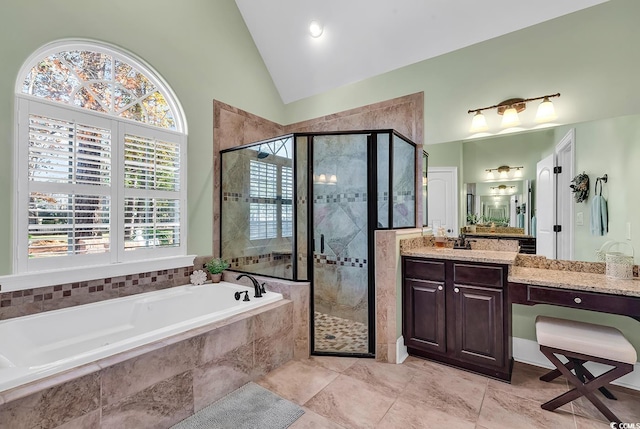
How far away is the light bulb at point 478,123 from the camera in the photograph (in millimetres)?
2744

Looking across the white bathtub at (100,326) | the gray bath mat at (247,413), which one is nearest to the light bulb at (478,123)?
the white bathtub at (100,326)

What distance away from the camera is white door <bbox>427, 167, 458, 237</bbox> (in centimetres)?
291

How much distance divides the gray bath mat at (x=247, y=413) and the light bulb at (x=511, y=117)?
285cm

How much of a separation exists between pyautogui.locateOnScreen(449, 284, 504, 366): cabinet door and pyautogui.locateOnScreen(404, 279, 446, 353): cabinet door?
0.11m

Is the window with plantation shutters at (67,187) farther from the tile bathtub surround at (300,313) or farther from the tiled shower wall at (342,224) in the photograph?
the tiled shower wall at (342,224)

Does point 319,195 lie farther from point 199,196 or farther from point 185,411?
point 185,411

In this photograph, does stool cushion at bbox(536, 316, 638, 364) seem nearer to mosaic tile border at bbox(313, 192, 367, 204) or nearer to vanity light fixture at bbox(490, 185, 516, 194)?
vanity light fixture at bbox(490, 185, 516, 194)

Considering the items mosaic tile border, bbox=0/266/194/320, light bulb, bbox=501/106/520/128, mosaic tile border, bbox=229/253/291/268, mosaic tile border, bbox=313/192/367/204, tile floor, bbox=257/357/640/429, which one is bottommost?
tile floor, bbox=257/357/640/429

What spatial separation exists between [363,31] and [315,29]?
568mm

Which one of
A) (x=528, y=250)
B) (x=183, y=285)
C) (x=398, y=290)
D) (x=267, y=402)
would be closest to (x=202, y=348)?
(x=267, y=402)

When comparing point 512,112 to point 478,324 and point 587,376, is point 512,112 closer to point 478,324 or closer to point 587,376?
point 478,324

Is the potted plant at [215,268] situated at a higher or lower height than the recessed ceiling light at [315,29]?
lower

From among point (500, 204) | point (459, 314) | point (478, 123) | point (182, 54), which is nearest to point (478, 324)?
point (459, 314)

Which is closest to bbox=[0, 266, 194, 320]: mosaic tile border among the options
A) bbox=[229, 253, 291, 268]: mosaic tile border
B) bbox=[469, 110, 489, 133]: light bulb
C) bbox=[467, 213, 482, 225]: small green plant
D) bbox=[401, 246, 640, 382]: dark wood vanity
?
bbox=[229, 253, 291, 268]: mosaic tile border
